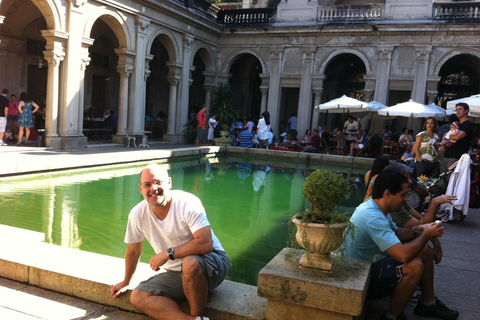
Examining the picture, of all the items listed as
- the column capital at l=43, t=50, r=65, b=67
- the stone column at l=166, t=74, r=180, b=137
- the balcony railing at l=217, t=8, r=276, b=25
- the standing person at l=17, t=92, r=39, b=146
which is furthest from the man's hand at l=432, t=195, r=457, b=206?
the balcony railing at l=217, t=8, r=276, b=25

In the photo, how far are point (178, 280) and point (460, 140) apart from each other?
5.42 metres

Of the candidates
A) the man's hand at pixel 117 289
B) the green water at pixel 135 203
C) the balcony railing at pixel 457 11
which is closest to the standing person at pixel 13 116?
the green water at pixel 135 203

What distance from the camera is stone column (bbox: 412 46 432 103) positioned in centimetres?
1892

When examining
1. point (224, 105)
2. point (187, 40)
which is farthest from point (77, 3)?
point (224, 105)

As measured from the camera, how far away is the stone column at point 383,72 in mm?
19578

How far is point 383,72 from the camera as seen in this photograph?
1966 cm

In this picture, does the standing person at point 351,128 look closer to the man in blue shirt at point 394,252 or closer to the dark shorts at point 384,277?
the man in blue shirt at point 394,252

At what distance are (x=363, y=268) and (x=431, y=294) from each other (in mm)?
699

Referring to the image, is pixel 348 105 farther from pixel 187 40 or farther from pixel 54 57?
pixel 54 57

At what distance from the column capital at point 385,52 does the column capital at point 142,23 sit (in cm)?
981

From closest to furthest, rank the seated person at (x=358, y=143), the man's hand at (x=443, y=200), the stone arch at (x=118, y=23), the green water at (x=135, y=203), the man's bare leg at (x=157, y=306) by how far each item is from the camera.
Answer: the man's bare leg at (x=157, y=306) < the man's hand at (x=443, y=200) < the green water at (x=135, y=203) < the stone arch at (x=118, y=23) < the seated person at (x=358, y=143)

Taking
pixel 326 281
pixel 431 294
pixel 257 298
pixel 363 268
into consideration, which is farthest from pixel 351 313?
pixel 431 294

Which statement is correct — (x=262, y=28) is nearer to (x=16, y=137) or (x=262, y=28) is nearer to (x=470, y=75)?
(x=470, y=75)

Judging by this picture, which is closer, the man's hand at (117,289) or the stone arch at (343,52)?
the man's hand at (117,289)
